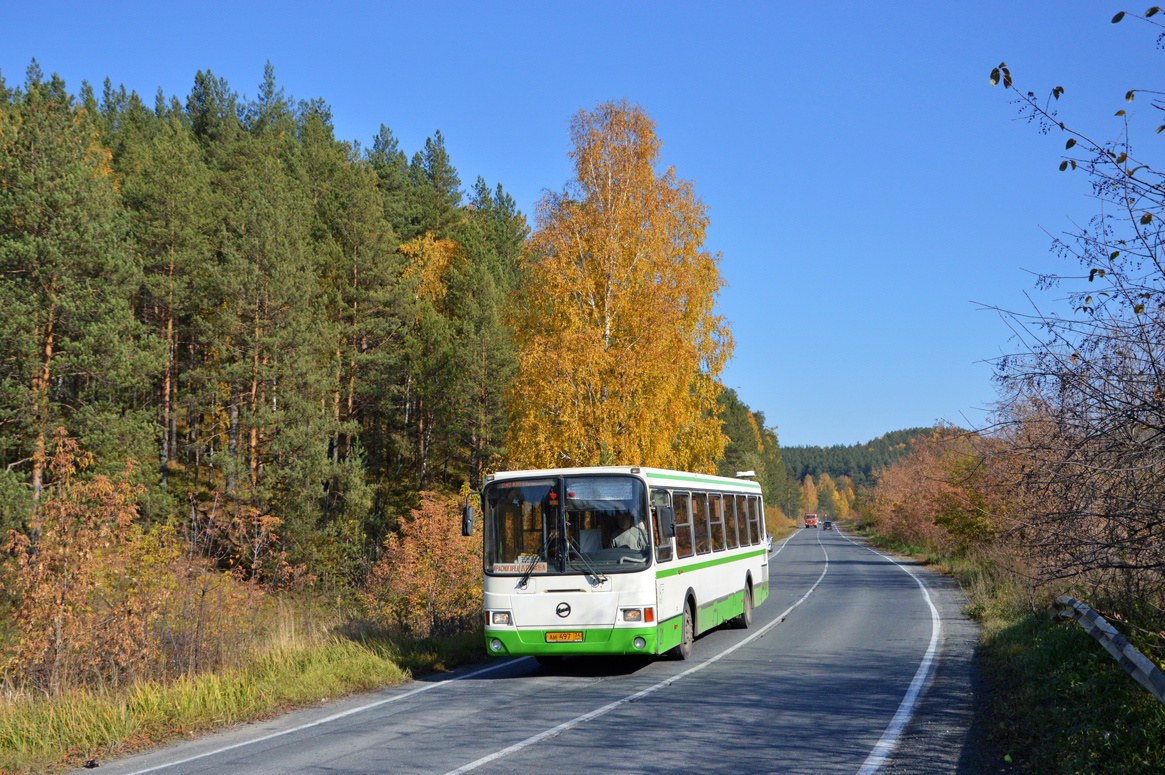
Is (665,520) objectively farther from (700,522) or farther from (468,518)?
(700,522)

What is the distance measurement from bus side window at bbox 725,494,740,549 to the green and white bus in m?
3.79

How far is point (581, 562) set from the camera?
1229cm

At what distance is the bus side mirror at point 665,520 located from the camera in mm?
12324

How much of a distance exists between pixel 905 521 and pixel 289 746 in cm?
4825

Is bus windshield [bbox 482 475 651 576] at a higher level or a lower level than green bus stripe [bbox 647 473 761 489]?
lower

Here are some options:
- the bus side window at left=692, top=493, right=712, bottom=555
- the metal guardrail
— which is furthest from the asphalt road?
the bus side window at left=692, top=493, right=712, bottom=555

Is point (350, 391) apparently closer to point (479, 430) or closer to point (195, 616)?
point (479, 430)

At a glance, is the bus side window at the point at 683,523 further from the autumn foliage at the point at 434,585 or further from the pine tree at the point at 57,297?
the pine tree at the point at 57,297

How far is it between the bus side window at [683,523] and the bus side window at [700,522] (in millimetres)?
293

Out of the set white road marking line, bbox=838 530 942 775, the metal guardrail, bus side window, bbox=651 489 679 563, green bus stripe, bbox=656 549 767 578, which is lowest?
white road marking line, bbox=838 530 942 775

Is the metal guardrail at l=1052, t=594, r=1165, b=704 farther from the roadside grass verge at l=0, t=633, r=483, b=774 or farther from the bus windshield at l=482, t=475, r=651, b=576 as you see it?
the roadside grass verge at l=0, t=633, r=483, b=774

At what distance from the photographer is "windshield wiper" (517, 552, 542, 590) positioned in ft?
40.4

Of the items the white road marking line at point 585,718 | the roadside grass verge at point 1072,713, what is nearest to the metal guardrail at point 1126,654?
the roadside grass verge at point 1072,713

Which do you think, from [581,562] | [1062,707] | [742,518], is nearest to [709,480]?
[742,518]
